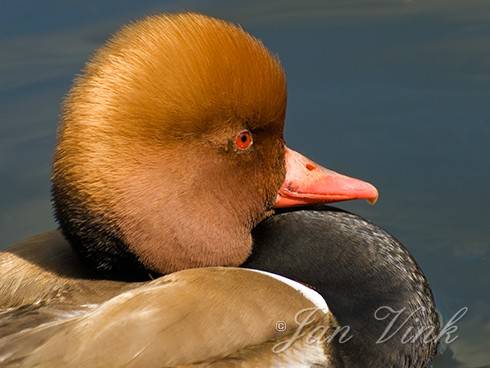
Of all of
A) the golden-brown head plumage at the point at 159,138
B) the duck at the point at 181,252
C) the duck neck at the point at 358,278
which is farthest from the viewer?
the duck neck at the point at 358,278

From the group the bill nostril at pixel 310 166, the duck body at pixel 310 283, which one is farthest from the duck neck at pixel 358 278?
the bill nostril at pixel 310 166

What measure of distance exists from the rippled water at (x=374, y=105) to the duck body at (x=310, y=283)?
61 centimetres

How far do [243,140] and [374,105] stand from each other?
2222 millimetres

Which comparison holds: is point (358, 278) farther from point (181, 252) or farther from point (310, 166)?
point (181, 252)

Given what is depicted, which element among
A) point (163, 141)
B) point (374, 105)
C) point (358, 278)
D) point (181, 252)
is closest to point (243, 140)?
point (163, 141)

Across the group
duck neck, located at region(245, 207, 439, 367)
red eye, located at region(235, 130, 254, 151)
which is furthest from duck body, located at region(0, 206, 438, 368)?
red eye, located at region(235, 130, 254, 151)

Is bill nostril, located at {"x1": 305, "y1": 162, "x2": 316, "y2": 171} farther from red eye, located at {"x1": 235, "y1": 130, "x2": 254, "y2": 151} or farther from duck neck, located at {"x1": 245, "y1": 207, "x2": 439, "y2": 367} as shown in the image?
red eye, located at {"x1": 235, "y1": 130, "x2": 254, "y2": 151}

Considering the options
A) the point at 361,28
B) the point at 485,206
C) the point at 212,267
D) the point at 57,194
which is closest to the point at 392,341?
the point at 212,267

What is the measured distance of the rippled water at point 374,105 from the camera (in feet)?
18.6

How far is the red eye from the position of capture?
4.30 meters

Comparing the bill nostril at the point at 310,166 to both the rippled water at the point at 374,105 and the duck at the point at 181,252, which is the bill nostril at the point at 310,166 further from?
the rippled water at the point at 374,105

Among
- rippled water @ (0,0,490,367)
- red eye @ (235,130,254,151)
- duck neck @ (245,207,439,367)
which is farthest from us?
rippled water @ (0,0,490,367)

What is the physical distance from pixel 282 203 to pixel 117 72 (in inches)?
36.6

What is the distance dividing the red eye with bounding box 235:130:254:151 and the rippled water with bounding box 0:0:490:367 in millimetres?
1243
